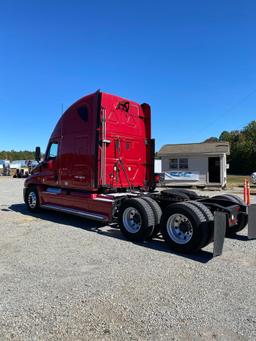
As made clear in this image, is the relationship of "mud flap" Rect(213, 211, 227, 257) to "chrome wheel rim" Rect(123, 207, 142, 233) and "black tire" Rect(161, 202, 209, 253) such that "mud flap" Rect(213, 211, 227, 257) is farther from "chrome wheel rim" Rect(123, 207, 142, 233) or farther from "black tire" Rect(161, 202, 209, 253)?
"chrome wheel rim" Rect(123, 207, 142, 233)

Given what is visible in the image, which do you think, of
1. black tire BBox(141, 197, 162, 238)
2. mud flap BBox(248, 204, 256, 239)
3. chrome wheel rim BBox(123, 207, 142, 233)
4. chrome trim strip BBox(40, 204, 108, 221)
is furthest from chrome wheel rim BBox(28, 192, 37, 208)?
mud flap BBox(248, 204, 256, 239)

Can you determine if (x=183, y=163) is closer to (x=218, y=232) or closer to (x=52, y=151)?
(x=52, y=151)

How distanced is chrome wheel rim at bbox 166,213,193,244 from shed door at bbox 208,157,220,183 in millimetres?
22096

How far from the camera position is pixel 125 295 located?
431 centimetres

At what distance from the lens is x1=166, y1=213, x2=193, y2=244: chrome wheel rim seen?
6395 mm

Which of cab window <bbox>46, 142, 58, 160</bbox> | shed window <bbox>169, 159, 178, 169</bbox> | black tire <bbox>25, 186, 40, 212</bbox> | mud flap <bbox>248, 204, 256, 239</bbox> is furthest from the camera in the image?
shed window <bbox>169, 159, 178, 169</bbox>

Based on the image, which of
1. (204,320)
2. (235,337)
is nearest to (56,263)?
(204,320)

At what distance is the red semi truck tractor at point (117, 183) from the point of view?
6.65 meters

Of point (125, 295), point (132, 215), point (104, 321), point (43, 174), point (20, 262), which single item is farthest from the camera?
point (43, 174)

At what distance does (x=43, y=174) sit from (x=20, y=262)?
18.2 feet

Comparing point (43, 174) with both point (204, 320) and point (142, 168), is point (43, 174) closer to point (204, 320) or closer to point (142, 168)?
point (142, 168)

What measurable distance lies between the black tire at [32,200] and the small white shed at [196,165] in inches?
633

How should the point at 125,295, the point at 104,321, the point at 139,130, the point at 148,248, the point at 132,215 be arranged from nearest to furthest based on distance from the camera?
the point at 104,321, the point at 125,295, the point at 148,248, the point at 132,215, the point at 139,130

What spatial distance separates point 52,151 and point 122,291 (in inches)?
275
